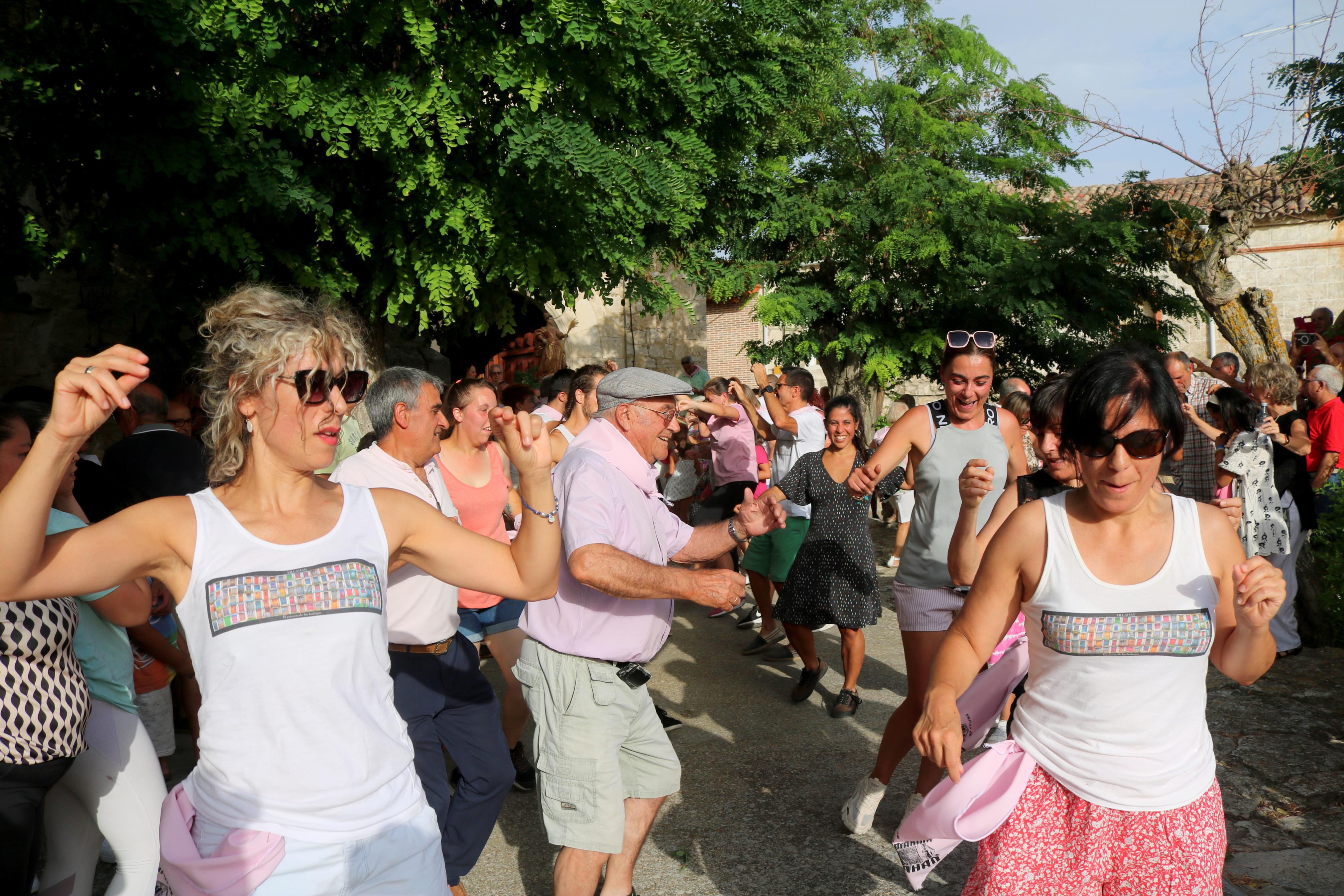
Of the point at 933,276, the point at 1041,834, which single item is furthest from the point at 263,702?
the point at 933,276

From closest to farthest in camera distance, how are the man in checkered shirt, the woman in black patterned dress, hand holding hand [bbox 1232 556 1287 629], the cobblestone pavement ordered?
1. hand holding hand [bbox 1232 556 1287 629]
2. the cobblestone pavement
3. the woman in black patterned dress
4. the man in checkered shirt

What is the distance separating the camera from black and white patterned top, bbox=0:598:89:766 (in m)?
2.49

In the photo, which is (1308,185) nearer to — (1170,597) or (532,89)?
(532,89)

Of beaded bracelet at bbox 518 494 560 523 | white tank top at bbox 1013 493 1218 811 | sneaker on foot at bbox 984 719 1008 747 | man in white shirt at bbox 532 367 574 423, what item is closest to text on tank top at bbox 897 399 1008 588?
sneaker on foot at bbox 984 719 1008 747

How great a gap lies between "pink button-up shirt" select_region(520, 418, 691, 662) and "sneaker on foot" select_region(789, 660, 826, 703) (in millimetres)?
2911

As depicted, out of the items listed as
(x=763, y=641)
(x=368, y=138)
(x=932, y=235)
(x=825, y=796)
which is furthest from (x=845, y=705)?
(x=932, y=235)

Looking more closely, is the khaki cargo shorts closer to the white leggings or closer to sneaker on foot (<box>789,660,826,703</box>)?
the white leggings

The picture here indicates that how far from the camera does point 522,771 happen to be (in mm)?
4957

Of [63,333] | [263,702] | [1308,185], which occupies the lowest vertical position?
[263,702]

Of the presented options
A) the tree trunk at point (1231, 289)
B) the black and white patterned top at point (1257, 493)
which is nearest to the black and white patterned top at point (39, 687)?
the black and white patterned top at point (1257, 493)

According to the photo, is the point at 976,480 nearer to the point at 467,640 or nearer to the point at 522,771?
the point at 467,640

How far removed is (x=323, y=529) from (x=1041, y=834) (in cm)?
180

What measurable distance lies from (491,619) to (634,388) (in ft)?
6.79

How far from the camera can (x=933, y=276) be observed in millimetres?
15938
